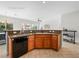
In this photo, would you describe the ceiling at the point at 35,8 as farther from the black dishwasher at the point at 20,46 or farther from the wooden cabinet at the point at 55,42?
the black dishwasher at the point at 20,46

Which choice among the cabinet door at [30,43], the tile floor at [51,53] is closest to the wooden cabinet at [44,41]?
the cabinet door at [30,43]

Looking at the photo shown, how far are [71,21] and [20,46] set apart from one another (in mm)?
3127

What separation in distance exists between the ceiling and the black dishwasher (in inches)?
47.5

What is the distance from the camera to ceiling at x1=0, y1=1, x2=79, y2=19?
537 cm

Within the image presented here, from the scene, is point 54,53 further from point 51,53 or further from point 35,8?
point 35,8

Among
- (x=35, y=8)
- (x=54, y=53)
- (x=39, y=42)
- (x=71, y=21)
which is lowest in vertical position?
(x=54, y=53)

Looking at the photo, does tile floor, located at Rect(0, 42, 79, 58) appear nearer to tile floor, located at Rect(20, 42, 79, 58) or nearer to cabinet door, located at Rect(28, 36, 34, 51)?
tile floor, located at Rect(20, 42, 79, 58)

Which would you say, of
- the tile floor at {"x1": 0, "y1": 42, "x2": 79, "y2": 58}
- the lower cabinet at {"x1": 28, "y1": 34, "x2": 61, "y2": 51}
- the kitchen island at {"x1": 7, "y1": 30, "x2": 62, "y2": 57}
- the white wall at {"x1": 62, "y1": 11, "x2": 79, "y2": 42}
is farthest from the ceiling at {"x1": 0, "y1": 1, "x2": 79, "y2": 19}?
the tile floor at {"x1": 0, "y1": 42, "x2": 79, "y2": 58}

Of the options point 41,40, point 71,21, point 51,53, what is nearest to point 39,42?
point 41,40

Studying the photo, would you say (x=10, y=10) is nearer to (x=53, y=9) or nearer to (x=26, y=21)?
(x=26, y=21)

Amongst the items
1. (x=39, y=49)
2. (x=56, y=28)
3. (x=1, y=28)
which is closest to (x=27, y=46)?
(x=39, y=49)

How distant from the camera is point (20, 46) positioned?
15.6 ft

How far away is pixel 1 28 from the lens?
18.4ft

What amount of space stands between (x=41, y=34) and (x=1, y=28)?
74.8 inches
